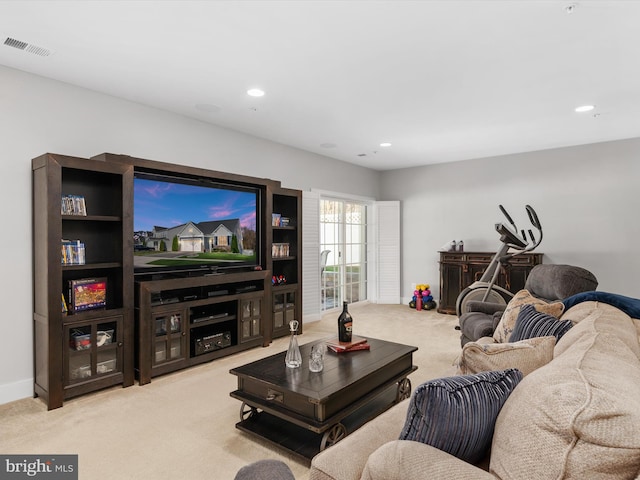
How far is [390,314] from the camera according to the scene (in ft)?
20.8

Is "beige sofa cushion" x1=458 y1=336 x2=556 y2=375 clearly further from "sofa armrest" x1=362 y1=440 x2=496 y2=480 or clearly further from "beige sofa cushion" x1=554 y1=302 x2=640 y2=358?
"sofa armrest" x1=362 y1=440 x2=496 y2=480

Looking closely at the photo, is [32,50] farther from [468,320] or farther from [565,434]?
[468,320]

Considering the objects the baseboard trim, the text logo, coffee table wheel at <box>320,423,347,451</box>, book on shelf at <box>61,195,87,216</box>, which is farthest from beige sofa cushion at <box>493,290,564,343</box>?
the baseboard trim

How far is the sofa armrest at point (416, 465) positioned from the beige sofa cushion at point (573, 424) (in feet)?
0.28

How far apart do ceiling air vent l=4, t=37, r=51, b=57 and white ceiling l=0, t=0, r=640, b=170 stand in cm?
5

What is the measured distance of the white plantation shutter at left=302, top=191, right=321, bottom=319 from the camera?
5.75m

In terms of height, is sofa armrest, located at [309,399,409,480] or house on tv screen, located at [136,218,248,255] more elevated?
house on tv screen, located at [136,218,248,255]

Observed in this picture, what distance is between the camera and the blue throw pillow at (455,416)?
1055 millimetres

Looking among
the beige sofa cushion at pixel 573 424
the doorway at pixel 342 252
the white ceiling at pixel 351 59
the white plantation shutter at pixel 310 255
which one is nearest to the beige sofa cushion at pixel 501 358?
the beige sofa cushion at pixel 573 424

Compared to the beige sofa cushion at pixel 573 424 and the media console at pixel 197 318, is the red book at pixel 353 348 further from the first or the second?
the beige sofa cushion at pixel 573 424

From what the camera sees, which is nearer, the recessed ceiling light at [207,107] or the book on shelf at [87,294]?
the book on shelf at [87,294]

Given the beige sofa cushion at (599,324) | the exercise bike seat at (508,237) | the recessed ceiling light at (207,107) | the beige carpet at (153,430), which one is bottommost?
the beige carpet at (153,430)

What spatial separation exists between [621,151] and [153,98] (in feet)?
19.8

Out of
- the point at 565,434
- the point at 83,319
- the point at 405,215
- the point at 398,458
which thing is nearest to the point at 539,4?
the point at 565,434
